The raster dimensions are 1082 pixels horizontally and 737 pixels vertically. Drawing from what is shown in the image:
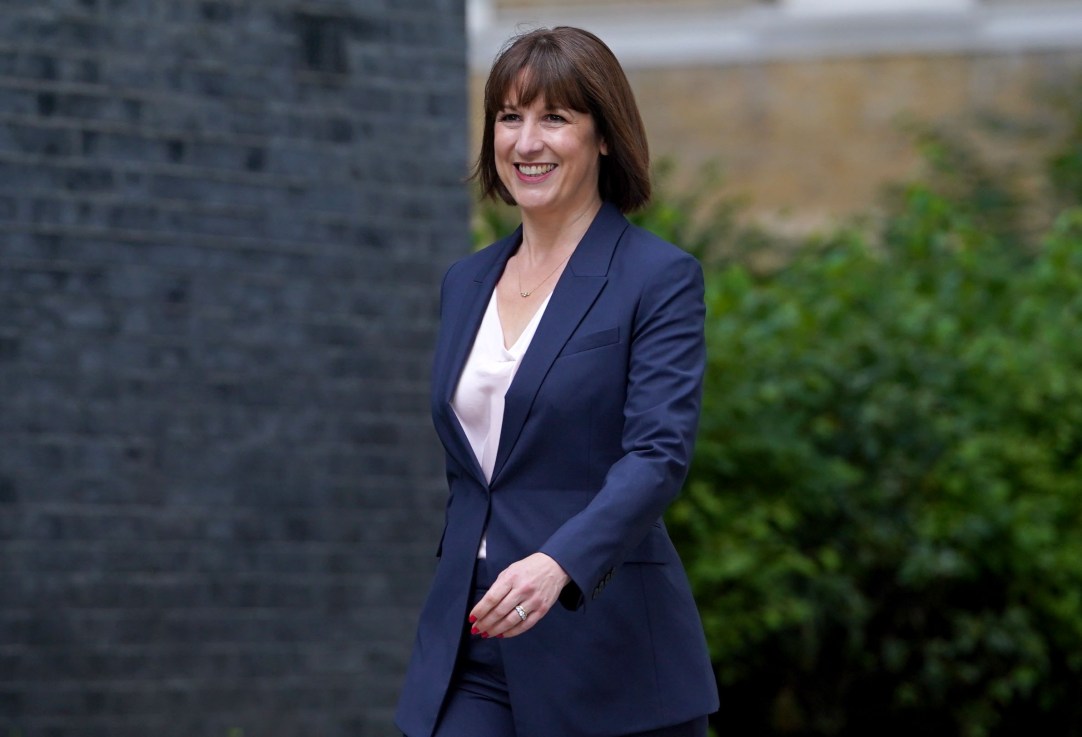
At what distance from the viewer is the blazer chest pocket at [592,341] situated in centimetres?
282

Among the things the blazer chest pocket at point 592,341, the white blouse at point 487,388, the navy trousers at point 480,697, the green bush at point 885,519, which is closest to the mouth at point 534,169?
the white blouse at point 487,388

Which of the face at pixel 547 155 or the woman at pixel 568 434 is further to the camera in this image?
the face at pixel 547 155

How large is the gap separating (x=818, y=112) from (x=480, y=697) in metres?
11.0

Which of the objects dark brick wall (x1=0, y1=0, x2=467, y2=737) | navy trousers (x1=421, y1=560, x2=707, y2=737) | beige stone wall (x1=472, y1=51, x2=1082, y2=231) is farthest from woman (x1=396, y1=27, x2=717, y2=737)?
beige stone wall (x1=472, y1=51, x2=1082, y2=231)

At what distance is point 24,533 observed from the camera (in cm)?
543

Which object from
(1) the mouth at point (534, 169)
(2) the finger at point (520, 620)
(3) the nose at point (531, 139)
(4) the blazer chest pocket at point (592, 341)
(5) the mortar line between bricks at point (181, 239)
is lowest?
(5) the mortar line between bricks at point (181, 239)

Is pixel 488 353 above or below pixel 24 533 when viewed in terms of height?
above

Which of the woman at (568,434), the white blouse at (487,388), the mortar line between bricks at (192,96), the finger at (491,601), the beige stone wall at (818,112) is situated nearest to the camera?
the finger at (491,601)

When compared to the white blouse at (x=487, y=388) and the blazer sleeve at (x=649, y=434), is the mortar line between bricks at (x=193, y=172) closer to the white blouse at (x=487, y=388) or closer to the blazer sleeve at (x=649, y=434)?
the white blouse at (x=487, y=388)

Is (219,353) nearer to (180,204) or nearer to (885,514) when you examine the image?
(180,204)

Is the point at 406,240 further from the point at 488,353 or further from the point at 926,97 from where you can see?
the point at 926,97

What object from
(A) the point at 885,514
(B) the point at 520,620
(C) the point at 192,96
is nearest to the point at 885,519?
(A) the point at 885,514

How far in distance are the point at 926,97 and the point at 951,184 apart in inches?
51.5

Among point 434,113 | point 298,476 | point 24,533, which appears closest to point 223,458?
point 298,476
